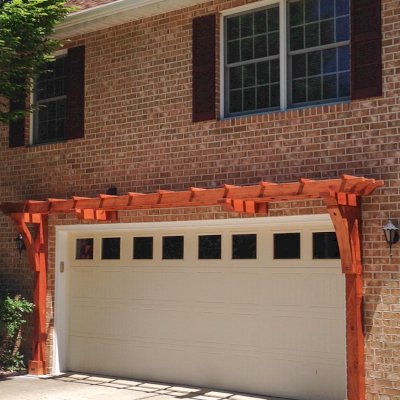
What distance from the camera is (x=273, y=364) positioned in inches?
410

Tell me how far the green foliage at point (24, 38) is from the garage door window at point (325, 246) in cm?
491

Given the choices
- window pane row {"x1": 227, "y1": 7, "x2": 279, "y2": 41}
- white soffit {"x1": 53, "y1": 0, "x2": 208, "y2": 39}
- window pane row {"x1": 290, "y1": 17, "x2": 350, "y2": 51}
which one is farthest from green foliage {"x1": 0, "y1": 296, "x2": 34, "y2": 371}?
window pane row {"x1": 290, "y1": 17, "x2": 350, "y2": 51}

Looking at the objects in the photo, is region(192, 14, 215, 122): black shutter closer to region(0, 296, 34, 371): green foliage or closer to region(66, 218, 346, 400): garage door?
region(66, 218, 346, 400): garage door

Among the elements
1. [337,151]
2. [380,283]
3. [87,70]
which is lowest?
[380,283]

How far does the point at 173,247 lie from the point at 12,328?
3.01m

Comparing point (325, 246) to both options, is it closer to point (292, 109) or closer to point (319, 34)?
point (292, 109)

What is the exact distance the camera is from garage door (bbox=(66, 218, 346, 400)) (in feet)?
33.0

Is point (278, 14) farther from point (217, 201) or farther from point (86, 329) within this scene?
point (86, 329)

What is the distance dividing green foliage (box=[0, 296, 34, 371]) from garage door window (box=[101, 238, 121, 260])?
1428mm

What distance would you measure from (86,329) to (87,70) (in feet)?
13.8

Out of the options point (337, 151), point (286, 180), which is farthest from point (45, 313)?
point (337, 151)

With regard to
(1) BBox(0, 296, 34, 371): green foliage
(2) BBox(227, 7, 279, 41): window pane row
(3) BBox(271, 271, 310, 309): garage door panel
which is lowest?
(1) BBox(0, 296, 34, 371): green foliage

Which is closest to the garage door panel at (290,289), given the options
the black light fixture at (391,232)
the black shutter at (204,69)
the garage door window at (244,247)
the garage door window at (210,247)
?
the garage door window at (244,247)

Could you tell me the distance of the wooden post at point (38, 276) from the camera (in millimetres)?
12391
